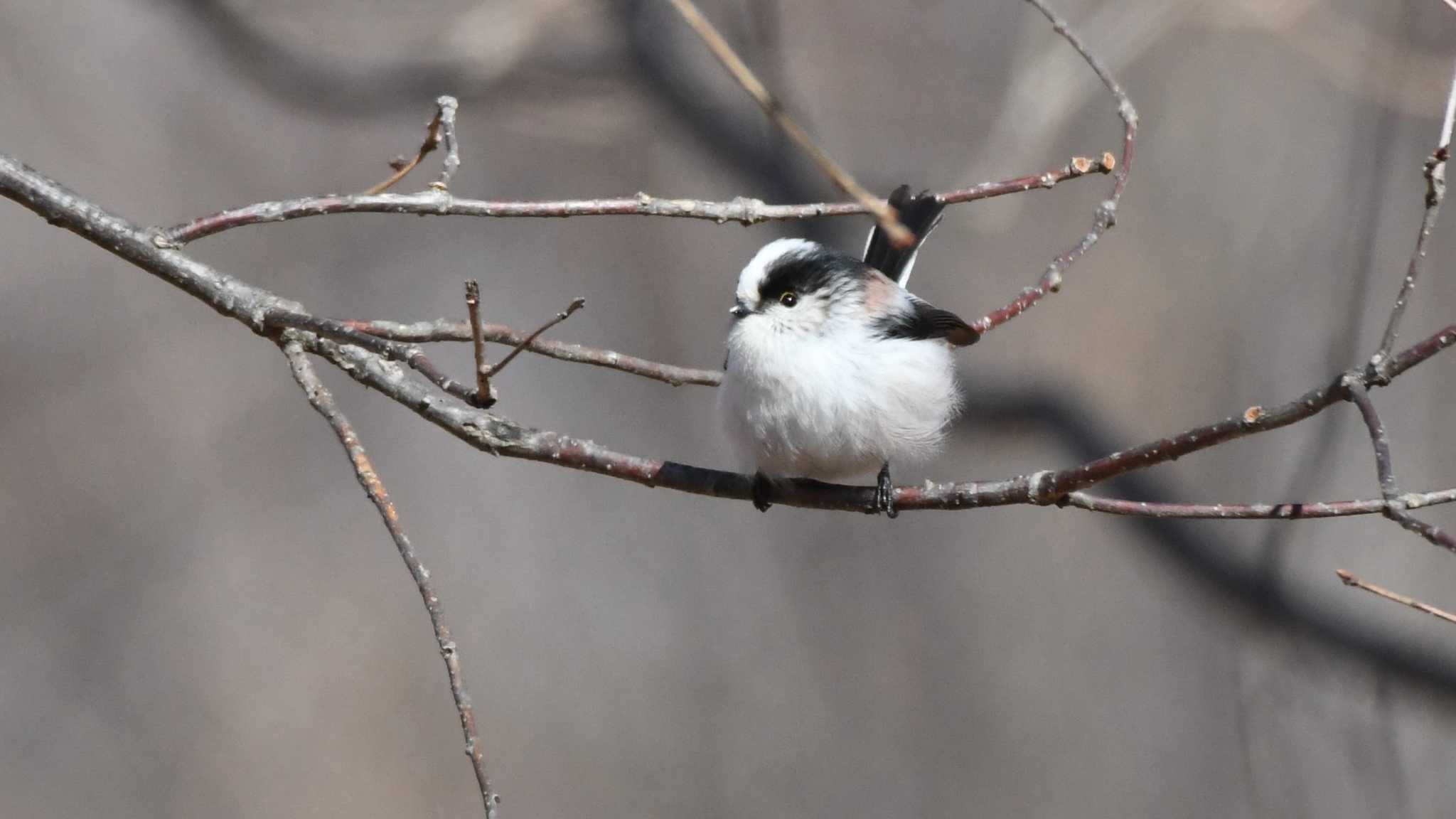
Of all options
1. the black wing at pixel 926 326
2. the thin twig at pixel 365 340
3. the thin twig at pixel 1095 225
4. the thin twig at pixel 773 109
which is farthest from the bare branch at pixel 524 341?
the thin twig at pixel 773 109

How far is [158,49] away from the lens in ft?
12.1

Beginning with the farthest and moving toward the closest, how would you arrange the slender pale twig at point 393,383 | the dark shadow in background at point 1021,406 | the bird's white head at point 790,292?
1. the dark shadow in background at point 1021,406
2. the bird's white head at point 790,292
3. the slender pale twig at point 393,383

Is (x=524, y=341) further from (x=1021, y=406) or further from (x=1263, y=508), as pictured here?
(x=1021, y=406)

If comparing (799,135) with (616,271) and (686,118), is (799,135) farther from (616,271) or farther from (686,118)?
(686,118)

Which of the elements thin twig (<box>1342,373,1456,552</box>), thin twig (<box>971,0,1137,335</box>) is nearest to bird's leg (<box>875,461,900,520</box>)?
thin twig (<box>971,0,1137,335</box>)

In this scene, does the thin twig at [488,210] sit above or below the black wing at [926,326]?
below

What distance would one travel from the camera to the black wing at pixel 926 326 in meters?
2.34

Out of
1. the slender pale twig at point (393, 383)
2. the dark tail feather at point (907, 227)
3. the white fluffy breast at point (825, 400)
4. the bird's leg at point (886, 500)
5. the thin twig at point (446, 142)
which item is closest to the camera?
the slender pale twig at point (393, 383)

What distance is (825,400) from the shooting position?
2154mm

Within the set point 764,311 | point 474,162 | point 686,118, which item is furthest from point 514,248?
point 764,311

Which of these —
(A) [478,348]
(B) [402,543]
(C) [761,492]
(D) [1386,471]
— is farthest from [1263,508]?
(B) [402,543]

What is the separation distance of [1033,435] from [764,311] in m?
2.03

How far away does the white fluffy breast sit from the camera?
2.15 meters

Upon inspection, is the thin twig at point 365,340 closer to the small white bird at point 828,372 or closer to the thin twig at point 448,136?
the thin twig at point 448,136
